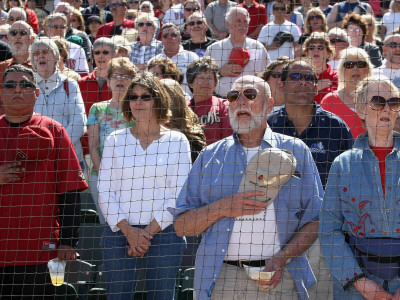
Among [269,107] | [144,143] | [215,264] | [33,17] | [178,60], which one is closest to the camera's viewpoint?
[215,264]

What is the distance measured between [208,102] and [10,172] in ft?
5.46

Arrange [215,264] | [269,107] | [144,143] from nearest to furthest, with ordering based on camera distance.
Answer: [215,264] < [269,107] < [144,143]

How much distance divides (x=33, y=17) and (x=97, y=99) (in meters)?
4.01

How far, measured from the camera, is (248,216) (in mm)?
3918

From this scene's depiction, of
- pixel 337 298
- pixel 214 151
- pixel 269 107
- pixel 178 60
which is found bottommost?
pixel 337 298

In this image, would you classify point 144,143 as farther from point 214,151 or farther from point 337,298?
point 337,298

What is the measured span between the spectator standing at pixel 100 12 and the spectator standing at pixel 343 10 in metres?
2.83

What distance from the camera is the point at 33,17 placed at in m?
9.93

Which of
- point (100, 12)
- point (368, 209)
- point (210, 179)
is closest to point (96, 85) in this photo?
point (210, 179)

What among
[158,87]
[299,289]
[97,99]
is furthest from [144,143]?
[97,99]

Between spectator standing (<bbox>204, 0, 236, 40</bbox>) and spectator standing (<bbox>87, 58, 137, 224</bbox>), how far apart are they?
135 inches

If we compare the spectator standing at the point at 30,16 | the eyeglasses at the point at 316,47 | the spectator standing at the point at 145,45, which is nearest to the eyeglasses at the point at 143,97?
the eyeglasses at the point at 316,47

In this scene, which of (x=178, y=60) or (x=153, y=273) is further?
(x=178, y=60)

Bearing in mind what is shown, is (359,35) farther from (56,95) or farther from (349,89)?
(56,95)
